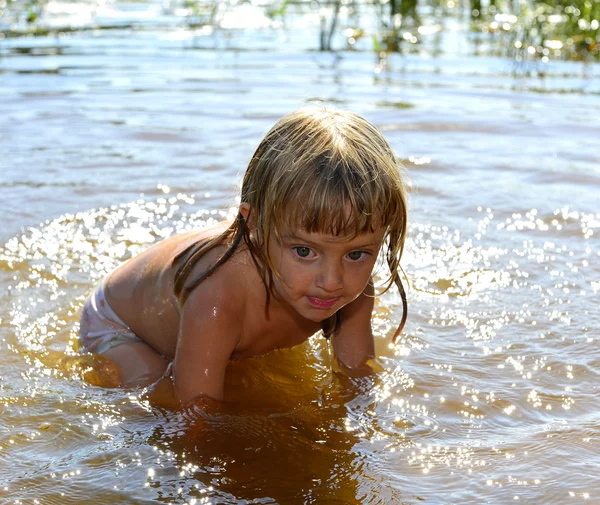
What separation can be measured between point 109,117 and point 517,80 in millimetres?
3434

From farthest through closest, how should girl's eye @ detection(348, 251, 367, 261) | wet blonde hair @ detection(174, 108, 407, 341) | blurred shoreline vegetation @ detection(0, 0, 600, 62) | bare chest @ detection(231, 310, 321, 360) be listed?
blurred shoreline vegetation @ detection(0, 0, 600, 62)
bare chest @ detection(231, 310, 321, 360)
girl's eye @ detection(348, 251, 367, 261)
wet blonde hair @ detection(174, 108, 407, 341)

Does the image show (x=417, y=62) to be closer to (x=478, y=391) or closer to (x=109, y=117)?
(x=109, y=117)

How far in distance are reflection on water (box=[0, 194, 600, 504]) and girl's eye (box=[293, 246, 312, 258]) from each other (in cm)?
59

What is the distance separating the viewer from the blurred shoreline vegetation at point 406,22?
28.5 ft

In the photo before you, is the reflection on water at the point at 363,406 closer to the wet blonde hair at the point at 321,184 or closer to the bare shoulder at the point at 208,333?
the bare shoulder at the point at 208,333

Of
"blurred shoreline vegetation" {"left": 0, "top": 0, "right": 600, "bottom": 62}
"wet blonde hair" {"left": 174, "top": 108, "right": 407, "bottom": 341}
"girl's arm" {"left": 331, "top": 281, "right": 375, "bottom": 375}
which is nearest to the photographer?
"wet blonde hair" {"left": 174, "top": 108, "right": 407, "bottom": 341}

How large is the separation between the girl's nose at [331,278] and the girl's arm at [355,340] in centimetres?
61

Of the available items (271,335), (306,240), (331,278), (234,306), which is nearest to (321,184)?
(306,240)

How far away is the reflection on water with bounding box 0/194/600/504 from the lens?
2537mm

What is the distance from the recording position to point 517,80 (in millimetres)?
7695

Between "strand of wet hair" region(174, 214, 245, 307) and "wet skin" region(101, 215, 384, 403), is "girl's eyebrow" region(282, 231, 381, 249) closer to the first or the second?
"wet skin" region(101, 215, 384, 403)

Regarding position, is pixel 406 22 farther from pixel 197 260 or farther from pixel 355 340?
pixel 197 260

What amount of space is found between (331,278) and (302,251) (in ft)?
0.41

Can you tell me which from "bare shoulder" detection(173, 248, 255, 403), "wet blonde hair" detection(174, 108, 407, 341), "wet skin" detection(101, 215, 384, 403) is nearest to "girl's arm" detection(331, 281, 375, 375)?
"wet skin" detection(101, 215, 384, 403)
